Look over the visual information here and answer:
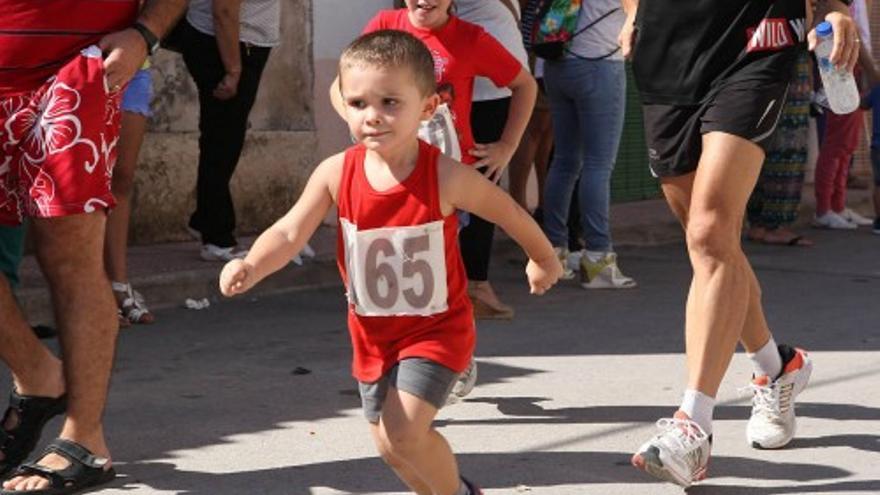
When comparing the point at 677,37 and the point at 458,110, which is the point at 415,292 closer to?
the point at 677,37

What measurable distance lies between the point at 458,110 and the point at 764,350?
1664 mm

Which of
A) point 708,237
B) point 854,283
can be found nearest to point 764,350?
point 708,237

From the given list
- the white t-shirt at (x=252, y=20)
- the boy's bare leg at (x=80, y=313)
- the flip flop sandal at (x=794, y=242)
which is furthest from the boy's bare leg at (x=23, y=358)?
the flip flop sandal at (x=794, y=242)

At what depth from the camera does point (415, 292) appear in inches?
183

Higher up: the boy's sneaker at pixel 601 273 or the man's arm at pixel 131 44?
the man's arm at pixel 131 44

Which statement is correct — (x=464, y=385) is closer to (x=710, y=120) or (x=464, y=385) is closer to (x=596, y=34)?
(x=710, y=120)

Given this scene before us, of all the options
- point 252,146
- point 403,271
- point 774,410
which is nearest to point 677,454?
point 774,410

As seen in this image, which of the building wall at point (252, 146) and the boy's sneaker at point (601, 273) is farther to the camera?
the building wall at point (252, 146)

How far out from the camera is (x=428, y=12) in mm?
6812

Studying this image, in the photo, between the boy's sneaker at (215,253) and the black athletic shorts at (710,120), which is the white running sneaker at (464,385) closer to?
the black athletic shorts at (710,120)

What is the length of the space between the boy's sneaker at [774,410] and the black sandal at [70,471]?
1969 mm

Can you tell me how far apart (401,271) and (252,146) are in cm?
665

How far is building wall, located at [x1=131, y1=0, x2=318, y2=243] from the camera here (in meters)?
10.6

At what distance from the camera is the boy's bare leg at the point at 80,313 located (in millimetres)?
5211
